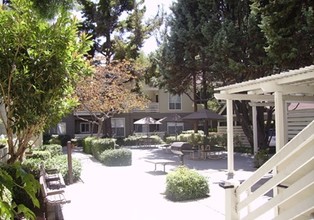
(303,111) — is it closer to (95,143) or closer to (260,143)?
(260,143)

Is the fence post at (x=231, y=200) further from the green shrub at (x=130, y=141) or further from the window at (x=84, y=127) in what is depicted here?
the window at (x=84, y=127)

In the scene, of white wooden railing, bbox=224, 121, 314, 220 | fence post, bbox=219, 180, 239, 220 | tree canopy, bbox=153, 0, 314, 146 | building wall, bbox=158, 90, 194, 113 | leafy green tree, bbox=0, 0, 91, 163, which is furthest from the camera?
building wall, bbox=158, 90, 194, 113

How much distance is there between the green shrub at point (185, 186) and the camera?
871cm

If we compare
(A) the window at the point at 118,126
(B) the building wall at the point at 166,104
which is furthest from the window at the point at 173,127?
(A) the window at the point at 118,126

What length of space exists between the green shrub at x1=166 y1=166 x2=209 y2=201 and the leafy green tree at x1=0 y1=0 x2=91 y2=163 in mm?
3580

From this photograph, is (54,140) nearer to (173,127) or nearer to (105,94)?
(105,94)

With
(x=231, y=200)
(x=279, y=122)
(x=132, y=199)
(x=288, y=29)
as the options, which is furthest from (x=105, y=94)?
(x=231, y=200)

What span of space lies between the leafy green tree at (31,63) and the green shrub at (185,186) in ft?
11.7

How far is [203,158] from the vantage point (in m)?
18.5

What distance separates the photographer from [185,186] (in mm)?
8773

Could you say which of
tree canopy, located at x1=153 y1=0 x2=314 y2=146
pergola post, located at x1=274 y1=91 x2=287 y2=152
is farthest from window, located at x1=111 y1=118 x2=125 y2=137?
pergola post, located at x1=274 y1=91 x2=287 y2=152

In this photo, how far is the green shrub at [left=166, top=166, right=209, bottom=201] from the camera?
8.71 metres

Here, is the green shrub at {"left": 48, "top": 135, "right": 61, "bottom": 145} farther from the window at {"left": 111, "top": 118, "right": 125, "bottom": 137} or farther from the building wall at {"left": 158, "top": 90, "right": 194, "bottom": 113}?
the building wall at {"left": 158, "top": 90, "right": 194, "bottom": 113}

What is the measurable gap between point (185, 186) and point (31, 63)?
4.73m
